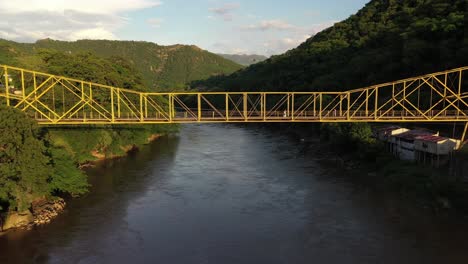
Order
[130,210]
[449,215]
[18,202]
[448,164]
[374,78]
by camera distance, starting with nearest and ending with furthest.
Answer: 1. [18,202]
2. [449,215]
3. [130,210]
4. [448,164]
5. [374,78]

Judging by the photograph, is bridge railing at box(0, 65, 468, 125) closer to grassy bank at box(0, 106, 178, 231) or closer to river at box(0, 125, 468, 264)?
grassy bank at box(0, 106, 178, 231)

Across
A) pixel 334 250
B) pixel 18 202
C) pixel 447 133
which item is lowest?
pixel 334 250

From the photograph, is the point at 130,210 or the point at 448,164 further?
the point at 448,164

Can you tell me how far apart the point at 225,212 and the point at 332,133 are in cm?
2428

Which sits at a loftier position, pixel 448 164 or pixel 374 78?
pixel 374 78

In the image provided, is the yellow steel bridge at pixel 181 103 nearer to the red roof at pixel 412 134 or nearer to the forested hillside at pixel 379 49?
the red roof at pixel 412 134

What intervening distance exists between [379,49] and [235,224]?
58.6 m

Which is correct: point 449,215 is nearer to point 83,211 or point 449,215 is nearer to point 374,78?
point 83,211

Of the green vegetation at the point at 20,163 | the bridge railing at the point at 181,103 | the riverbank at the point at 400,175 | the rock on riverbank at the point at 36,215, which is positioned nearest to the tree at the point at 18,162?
the green vegetation at the point at 20,163

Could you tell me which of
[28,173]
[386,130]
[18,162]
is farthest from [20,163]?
[386,130]

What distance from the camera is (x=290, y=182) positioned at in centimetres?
3550

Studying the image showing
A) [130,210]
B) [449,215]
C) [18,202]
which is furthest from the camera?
[130,210]

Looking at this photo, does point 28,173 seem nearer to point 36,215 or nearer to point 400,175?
point 36,215

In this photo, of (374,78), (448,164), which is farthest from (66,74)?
(374,78)
